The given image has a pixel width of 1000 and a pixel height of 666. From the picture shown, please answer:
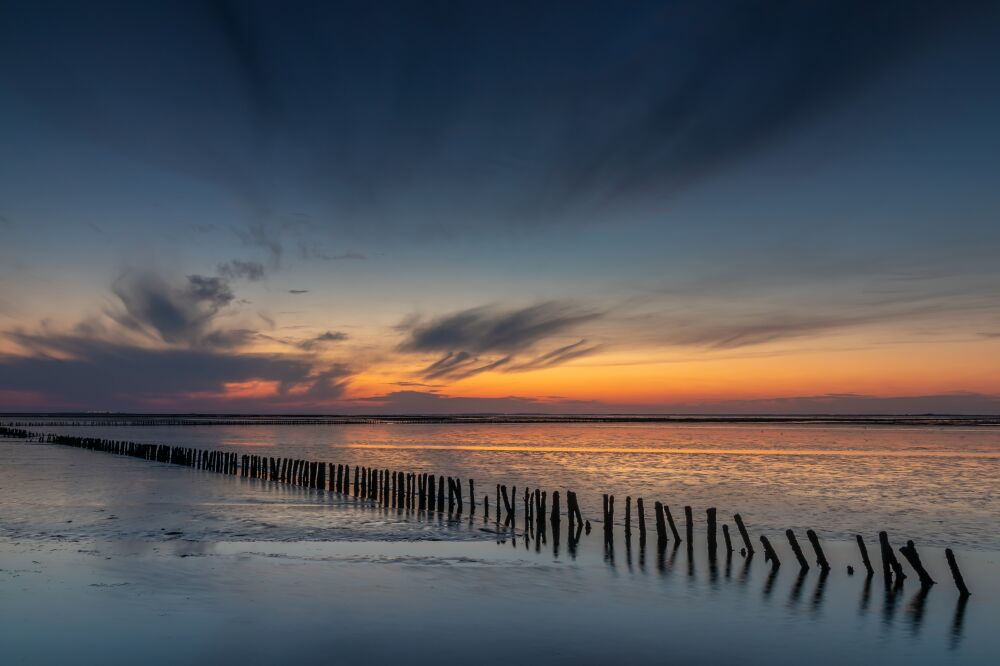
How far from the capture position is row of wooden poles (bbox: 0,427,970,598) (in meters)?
14.5

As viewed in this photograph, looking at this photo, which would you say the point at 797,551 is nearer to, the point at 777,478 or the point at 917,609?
the point at 917,609

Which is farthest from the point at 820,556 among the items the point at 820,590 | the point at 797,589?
the point at 797,589

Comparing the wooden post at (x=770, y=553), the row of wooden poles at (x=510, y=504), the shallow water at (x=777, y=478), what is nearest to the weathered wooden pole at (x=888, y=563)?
the row of wooden poles at (x=510, y=504)

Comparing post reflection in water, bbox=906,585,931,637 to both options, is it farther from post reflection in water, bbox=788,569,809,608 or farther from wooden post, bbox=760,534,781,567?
wooden post, bbox=760,534,781,567

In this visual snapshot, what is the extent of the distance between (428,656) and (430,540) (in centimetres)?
885

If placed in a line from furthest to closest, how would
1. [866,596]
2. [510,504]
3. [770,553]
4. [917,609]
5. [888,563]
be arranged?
[510,504] < [770,553] < [888,563] < [866,596] < [917,609]

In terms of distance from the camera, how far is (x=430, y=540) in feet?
61.5

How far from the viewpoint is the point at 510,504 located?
2659 centimetres

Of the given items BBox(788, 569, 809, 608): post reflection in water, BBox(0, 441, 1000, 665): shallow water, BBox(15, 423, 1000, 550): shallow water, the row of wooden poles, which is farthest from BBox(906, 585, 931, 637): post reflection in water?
BBox(15, 423, 1000, 550): shallow water

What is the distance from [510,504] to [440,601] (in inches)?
554

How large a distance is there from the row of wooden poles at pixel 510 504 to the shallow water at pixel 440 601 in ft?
1.39

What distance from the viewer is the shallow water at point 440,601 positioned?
10.3 m

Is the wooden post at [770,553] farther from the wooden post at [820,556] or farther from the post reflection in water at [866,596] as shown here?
the post reflection in water at [866,596]

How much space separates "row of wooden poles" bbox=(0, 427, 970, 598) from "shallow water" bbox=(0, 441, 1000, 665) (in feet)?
1.39
